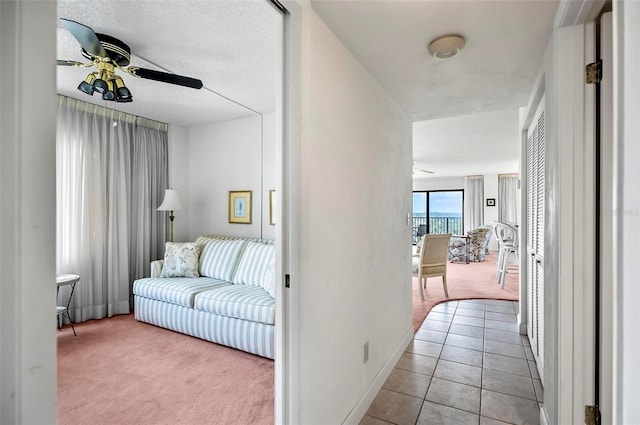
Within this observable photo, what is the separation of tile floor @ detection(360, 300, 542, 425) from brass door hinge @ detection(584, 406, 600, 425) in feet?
1.89

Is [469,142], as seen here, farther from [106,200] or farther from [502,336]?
[106,200]

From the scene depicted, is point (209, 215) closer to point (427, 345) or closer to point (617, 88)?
point (427, 345)

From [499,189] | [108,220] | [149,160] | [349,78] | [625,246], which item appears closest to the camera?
[625,246]

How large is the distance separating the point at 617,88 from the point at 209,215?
4485mm

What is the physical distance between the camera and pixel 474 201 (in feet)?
32.7

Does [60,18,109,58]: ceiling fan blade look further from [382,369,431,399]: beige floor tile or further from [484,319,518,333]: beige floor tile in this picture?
[484,319,518,333]: beige floor tile

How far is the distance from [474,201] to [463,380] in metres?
8.66

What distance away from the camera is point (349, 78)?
1.84 meters

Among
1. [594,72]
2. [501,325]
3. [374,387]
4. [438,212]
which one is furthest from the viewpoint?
[438,212]

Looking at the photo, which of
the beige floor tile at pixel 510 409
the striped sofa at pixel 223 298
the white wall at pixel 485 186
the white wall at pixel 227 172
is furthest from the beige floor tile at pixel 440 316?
the white wall at pixel 485 186

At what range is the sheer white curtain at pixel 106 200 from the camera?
346 cm

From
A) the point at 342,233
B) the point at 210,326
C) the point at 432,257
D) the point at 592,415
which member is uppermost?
the point at 342,233

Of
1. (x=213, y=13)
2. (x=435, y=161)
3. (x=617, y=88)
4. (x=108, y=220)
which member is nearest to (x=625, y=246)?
(x=617, y=88)

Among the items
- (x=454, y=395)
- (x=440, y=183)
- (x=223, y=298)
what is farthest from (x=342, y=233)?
(x=440, y=183)
